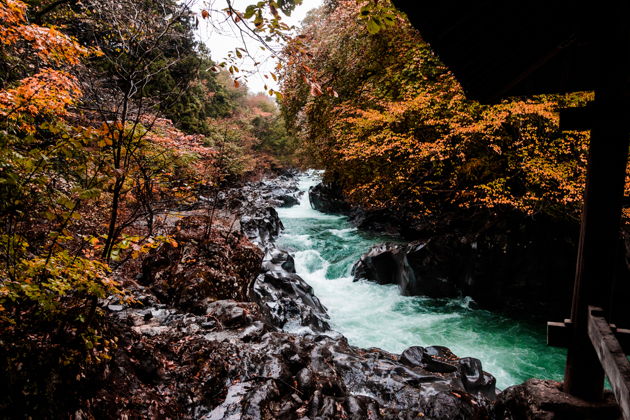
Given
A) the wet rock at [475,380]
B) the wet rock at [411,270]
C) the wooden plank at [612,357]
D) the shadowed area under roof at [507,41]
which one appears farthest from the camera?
the wet rock at [411,270]

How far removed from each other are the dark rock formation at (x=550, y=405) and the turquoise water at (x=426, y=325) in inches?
152

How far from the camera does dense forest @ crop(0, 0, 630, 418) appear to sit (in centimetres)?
238

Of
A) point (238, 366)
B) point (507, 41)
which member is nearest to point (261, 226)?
point (238, 366)

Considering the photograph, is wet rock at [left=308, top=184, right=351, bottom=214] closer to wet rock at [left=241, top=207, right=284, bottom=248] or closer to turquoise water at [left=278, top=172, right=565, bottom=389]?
wet rock at [left=241, top=207, right=284, bottom=248]

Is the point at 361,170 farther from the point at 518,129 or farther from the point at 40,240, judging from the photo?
the point at 40,240

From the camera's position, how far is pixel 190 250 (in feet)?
22.8

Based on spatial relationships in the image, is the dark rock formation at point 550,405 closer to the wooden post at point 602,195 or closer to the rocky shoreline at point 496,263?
the wooden post at point 602,195

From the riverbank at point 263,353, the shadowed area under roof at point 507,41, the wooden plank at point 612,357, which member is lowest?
the riverbank at point 263,353

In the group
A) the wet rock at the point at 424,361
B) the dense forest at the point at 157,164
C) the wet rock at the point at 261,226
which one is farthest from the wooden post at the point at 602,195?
the wet rock at the point at 261,226

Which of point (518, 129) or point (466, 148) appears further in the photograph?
point (466, 148)

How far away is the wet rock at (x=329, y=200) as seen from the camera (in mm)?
22438

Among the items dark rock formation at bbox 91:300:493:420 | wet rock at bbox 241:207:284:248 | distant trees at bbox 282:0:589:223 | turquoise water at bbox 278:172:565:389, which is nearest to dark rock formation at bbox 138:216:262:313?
dark rock formation at bbox 91:300:493:420

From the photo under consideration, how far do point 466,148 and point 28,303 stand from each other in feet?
31.4

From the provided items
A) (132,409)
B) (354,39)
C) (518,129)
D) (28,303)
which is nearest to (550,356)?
(518,129)
